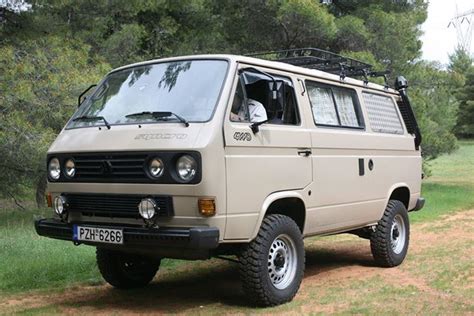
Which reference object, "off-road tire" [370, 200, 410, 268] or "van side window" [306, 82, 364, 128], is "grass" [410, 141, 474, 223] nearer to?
"off-road tire" [370, 200, 410, 268]

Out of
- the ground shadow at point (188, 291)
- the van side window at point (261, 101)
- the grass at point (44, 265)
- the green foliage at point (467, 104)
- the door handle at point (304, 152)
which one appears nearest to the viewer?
the van side window at point (261, 101)

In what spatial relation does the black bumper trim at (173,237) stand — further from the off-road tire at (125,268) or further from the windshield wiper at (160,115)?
the off-road tire at (125,268)

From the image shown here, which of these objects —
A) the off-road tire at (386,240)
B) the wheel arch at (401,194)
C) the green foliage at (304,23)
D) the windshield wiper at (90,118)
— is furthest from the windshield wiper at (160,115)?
the green foliage at (304,23)

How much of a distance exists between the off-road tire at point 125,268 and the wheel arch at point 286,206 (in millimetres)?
1684

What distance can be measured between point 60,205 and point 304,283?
286 centimetres

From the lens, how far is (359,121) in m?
7.64

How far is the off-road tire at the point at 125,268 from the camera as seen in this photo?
670cm

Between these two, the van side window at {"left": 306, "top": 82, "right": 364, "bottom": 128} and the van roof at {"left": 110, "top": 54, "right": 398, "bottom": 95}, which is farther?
the van side window at {"left": 306, "top": 82, "right": 364, "bottom": 128}

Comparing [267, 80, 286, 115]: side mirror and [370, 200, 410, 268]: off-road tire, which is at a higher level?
[267, 80, 286, 115]: side mirror

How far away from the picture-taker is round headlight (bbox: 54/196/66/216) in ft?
19.4

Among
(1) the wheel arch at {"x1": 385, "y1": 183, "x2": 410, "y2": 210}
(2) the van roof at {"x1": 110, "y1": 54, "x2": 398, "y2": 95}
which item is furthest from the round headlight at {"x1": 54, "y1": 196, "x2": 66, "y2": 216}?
(1) the wheel arch at {"x1": 385, "y1": 183, "x2": 410, "y2": 210}

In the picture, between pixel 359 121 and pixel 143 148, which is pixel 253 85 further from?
pixel 359 121

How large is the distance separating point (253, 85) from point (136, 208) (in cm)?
165

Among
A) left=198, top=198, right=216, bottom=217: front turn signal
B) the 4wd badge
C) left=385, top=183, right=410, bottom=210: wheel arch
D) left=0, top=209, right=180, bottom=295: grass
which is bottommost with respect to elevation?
left=0, top=209, right=180, bottom=295: grass
